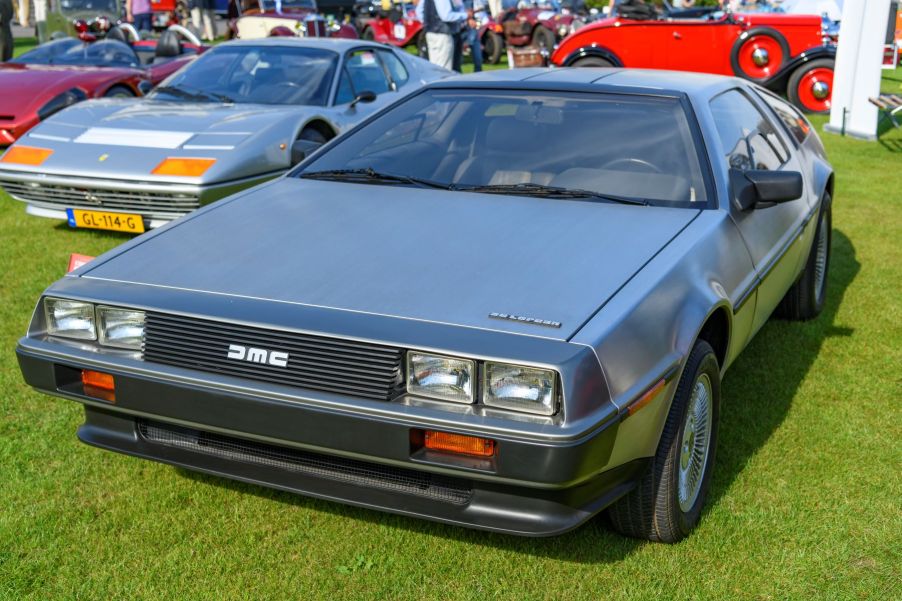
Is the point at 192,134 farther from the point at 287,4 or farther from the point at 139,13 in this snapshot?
the point at 287,4

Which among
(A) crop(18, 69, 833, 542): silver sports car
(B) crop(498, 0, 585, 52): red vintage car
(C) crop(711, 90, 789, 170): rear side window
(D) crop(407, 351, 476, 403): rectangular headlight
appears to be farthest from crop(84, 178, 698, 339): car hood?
(B) crop(498, 0, 585, 52): red vintage car

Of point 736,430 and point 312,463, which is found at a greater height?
point 312,463

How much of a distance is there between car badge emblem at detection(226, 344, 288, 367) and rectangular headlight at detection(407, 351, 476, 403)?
0.35 meters

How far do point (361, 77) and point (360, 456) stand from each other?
5560 mm

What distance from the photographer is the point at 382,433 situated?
7.83ft

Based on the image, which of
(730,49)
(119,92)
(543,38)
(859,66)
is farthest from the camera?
(543,38)

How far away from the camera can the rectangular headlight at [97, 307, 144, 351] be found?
8.95ft

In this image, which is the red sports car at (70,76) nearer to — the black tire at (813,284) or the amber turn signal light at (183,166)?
the amber turn signal light at (183,166)

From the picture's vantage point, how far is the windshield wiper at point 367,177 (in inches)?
143

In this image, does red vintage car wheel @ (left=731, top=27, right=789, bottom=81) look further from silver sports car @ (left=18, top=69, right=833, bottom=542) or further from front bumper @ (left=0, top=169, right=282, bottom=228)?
silver sports car @ (left=18, top=69, right=833, bottom=542)

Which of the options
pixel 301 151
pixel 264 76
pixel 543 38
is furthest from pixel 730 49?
pixel 301 151

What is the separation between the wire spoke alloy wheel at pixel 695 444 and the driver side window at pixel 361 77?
471 cm

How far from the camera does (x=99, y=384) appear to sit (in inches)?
109

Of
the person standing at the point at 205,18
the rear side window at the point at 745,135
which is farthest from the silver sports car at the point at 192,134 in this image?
the person standing at the point at 205,18
